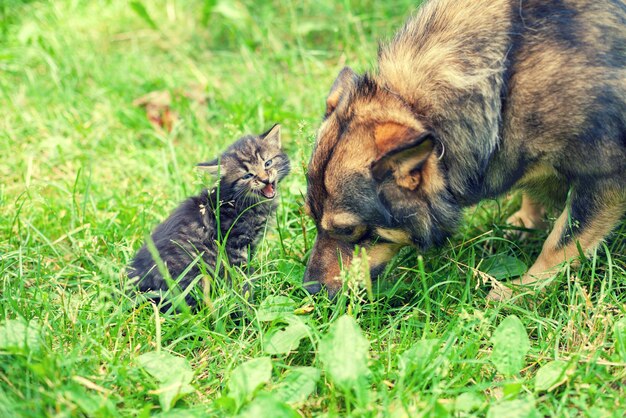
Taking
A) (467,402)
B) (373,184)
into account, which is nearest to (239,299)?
(373,184)

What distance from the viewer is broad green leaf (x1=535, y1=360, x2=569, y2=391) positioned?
2.79 m

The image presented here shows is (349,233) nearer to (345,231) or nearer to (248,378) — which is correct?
(345,231)

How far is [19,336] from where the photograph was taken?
280 centimetres

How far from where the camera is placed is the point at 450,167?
127 inches

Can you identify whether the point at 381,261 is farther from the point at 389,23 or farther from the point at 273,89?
the point at 389,23

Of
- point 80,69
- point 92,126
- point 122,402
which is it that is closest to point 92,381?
point 122,402

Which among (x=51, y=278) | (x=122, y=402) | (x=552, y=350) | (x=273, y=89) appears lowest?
(x=552, y=350)

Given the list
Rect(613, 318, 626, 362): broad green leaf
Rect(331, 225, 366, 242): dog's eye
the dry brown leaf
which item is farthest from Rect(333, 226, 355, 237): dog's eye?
the dry brown leaf

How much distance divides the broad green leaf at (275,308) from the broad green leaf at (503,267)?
1.21m

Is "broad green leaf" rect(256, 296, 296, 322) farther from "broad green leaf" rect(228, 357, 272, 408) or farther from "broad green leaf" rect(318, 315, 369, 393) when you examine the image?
"broad green leaf" rect(318, 315, 369, 393)

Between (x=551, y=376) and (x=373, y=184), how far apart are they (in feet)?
3.85

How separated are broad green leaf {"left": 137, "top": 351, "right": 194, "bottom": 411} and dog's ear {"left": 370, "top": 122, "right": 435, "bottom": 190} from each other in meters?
1.26

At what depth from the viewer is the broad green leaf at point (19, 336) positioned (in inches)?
107

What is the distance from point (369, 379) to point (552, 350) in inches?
37.9
